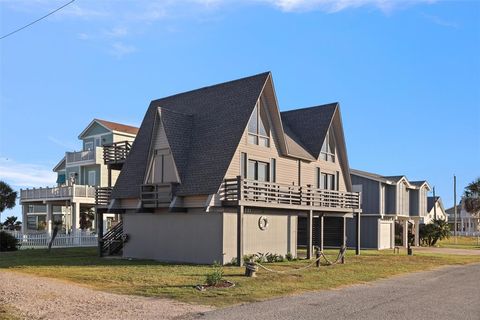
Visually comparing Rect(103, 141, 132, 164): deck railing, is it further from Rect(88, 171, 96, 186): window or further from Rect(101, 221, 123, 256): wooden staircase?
Rect(88, 171, 96, 186): window

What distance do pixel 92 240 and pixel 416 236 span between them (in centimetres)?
A: 3006

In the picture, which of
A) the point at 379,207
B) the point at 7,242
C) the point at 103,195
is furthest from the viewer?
the point at 379,207

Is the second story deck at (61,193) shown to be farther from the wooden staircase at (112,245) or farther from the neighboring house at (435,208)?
the neighboring house at (435,208)

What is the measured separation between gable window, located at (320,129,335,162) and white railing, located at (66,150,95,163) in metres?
25.7

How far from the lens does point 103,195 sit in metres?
31.3

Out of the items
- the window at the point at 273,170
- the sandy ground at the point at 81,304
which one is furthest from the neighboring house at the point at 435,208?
the sandy ground at the point at 81,304

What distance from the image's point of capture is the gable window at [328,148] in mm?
32656

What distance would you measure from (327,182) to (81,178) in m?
28.2

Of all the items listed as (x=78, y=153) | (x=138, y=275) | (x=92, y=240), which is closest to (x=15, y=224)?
(x=78, y=153)

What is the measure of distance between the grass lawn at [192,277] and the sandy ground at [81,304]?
91cm

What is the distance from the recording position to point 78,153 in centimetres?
5197

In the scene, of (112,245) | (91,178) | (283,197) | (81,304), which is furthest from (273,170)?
(91,178)

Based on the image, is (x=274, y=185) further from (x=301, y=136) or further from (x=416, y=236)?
(x=416, y=236)

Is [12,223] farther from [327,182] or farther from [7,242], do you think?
[327,182]
